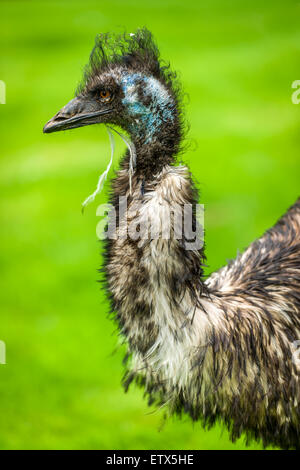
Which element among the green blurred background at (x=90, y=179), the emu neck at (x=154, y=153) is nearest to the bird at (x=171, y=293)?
the emu neck at (x=154, y=153)

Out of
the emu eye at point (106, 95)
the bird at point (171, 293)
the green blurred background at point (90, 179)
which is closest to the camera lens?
the bird at point (171, 293)

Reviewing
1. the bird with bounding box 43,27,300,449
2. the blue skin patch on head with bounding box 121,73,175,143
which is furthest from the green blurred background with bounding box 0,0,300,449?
the blue skin patch on head with bounding box 121,73,175,143

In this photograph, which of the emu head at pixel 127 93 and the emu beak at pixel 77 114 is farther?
the emu beak at pixel 77 114

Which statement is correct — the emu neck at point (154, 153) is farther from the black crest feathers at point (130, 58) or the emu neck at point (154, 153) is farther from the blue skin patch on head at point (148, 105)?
the black crest feathers at point (130, 58)

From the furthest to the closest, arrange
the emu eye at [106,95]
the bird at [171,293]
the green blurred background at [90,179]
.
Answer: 1. the green blurred background at [90,179]
2. the emu eye at [106,95]
3. the bird at [171,293]

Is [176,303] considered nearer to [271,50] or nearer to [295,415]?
[295,415]

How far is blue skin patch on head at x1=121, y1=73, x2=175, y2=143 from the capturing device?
9.01ft

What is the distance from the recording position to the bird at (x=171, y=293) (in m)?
2.71

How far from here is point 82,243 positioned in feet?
23.7

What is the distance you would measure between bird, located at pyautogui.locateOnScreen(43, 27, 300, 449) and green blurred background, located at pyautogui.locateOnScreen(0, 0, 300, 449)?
64 cm

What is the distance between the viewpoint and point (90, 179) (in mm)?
8328

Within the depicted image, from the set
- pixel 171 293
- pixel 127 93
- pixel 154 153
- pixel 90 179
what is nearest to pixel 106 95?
pixel 127 93
